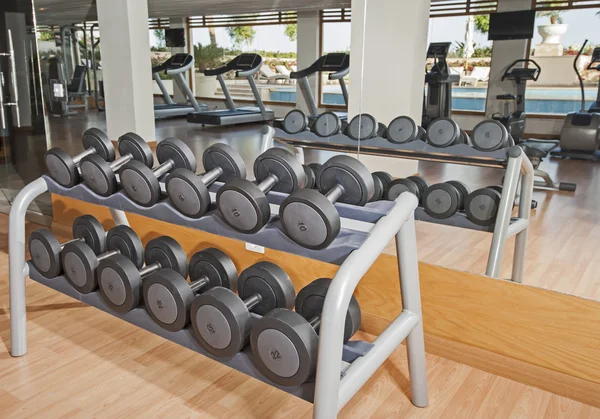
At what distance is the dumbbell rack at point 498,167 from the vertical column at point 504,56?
0.77 feet

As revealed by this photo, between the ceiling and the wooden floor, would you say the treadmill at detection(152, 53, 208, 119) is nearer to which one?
the ceiling

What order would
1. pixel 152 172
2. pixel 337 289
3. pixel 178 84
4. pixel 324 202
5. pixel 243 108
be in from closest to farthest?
pixel 337 289
pixel 324 202
pixel 152 172
pixel 243 108
pixel 178 84

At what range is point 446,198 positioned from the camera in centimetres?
223

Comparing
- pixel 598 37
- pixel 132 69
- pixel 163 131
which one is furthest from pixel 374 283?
pixel 132 69

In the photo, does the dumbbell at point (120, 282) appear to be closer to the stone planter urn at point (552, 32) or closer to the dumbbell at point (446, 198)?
the dumbbell at point (446, 198)

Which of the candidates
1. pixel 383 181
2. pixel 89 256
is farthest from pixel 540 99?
pixel 89 256

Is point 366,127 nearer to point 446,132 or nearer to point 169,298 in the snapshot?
point 446,132

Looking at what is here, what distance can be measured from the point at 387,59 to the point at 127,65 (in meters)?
1.87

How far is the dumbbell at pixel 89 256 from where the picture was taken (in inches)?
71.7

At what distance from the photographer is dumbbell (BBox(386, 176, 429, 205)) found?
7.51 feet

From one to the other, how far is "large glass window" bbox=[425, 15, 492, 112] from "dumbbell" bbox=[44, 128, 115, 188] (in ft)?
4.21

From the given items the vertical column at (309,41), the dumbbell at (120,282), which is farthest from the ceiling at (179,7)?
the dumbbell at (120,282)

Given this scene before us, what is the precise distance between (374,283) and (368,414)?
60 cm

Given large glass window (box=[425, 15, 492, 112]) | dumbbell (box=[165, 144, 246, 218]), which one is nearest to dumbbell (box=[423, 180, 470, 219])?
large glass window (box=[425, 15, 492, 112])
